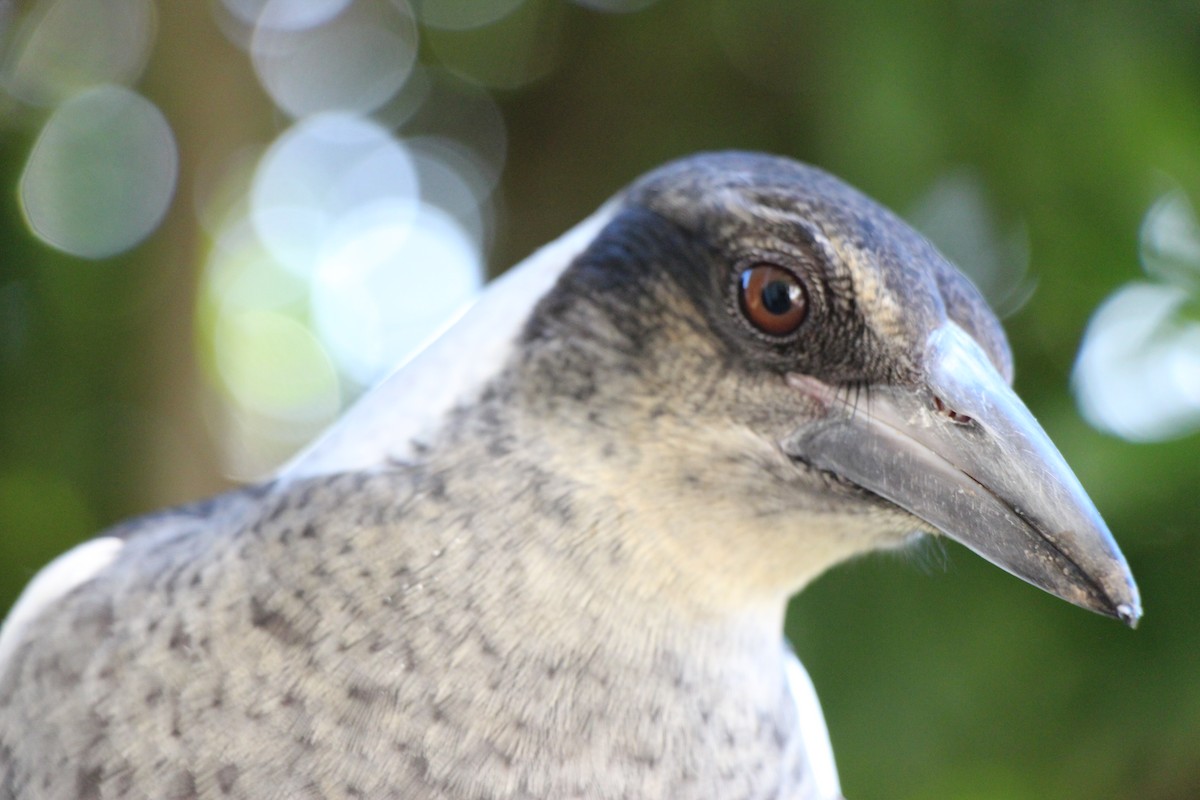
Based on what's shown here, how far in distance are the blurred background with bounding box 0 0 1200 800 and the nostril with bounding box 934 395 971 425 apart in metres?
0.20

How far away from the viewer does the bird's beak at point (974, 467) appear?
24.7 inches

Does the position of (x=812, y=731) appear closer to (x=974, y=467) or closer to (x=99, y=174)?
(x=974, y=467)

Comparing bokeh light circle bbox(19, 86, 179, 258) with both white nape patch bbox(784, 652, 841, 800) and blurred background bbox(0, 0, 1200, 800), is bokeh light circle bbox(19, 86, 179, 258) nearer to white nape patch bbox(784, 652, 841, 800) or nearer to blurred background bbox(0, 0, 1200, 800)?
blurred background bbox(0, 0, 1200, 800)

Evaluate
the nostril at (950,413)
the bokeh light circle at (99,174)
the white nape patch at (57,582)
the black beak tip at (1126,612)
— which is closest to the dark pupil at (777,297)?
the nostril at (950,413)

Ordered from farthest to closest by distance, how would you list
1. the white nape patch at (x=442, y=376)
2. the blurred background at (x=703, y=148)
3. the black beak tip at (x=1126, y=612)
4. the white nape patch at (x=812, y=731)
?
the blurred background at (x=703, y=148)
the white nape patch at (x=812, y=731)
the white nape patch at (x=442, y=376)
the black beak tip at (x=1126, y=612)

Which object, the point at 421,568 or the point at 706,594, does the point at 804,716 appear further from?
the point at 421,568

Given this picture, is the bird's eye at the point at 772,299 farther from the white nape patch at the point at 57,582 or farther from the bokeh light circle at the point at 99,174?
the bokeh light circle at the point at 99,174

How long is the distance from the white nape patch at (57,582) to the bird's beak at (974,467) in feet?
1.62

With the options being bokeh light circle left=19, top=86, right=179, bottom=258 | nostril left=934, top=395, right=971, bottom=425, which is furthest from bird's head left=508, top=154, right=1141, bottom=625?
bokeh light circle left=19, top=86, right=179, bottom=258

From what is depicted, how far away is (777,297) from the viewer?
71 centimetres

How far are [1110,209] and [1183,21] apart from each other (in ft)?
0.84

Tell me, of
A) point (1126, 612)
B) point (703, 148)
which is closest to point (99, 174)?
point (703, 148)

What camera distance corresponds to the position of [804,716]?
92 cm

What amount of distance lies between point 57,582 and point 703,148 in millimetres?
1435
